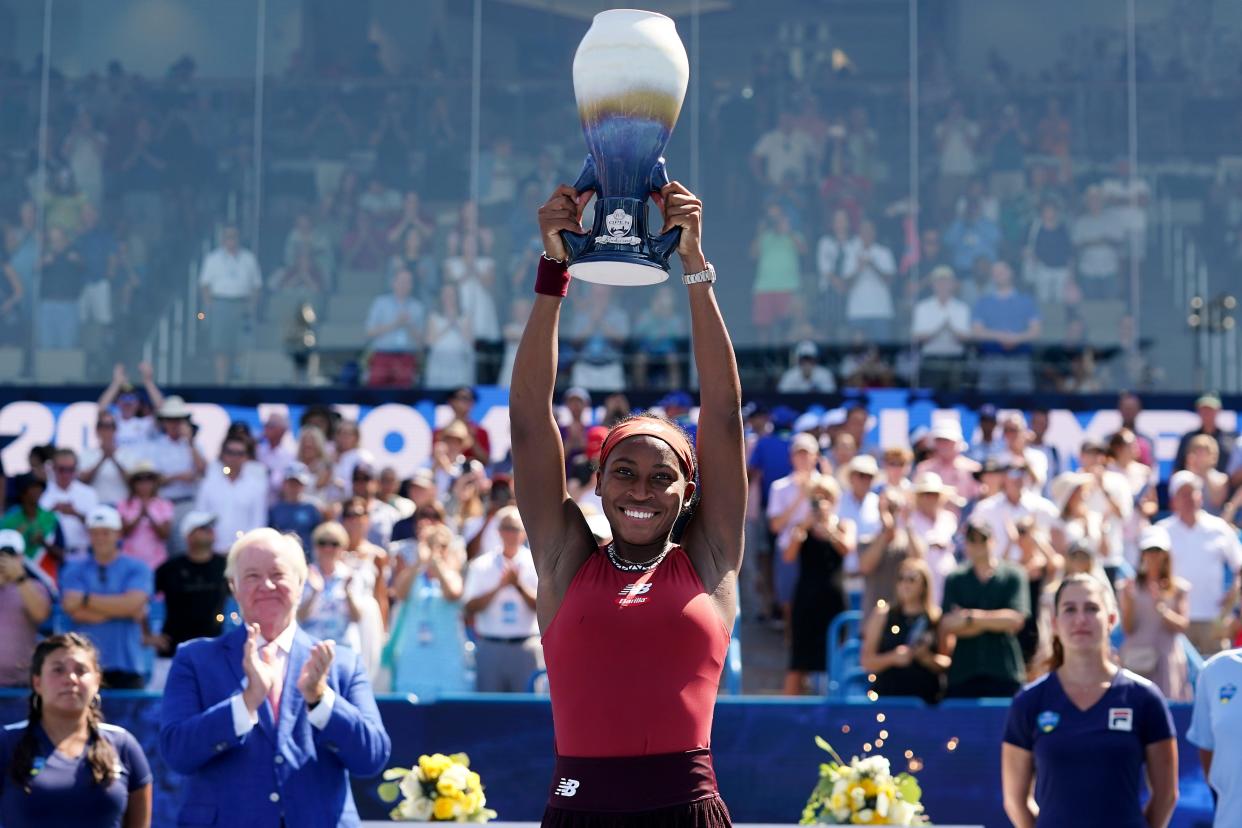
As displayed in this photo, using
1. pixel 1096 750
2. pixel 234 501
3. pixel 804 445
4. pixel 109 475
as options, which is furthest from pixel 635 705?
pixel 109 475

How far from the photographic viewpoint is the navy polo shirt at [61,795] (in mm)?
5297

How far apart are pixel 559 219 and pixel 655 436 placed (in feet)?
1.68

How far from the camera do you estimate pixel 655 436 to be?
3.33m

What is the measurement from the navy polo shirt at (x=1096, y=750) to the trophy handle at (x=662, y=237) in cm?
248

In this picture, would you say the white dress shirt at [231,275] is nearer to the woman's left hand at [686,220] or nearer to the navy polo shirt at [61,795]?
the navy polo shirt at [61,795]

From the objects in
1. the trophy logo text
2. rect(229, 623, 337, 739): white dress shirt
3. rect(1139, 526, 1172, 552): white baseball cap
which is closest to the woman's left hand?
the trophy logo text

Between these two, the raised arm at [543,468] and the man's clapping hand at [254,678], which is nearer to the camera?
the raised arm at [543,468]

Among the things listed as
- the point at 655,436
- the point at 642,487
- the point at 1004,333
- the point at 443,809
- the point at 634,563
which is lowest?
the point at 443,809

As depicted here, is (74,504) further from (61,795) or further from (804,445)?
(61,795)

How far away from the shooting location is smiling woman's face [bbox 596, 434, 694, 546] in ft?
10.9

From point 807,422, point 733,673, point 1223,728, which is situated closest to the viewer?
point 1223,728

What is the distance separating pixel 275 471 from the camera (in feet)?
39.0

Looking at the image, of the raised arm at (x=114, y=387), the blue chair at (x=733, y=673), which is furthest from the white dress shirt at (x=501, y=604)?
the raised arm at (x=114, y=387)

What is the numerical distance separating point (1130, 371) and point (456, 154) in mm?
6310
